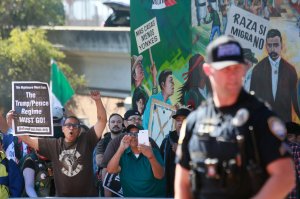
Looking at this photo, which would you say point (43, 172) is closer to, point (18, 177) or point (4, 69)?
point (18, 177)

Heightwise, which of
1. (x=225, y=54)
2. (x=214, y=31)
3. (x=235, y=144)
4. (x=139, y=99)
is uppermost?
(x=214, y=31)

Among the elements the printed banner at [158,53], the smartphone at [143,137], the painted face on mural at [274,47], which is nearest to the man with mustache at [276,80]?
the painted face on mural at [274,47]

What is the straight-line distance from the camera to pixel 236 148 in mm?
4434

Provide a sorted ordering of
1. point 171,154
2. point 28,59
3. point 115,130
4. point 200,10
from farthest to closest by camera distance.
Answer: point 28,59 < point 200,10 < point 115,130 < point 171,154

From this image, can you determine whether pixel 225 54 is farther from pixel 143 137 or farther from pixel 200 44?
pixel 200 44

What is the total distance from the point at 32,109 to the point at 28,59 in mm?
11872

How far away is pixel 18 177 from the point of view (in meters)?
8.84

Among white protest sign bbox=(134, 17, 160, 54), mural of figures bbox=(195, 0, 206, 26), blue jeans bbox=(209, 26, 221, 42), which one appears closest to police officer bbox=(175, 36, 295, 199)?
blue jeans bbox=(209, 26, 221, 42)

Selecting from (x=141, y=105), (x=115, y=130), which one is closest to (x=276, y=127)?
(x=115, y=130)

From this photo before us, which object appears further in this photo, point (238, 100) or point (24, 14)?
point (24, 14)

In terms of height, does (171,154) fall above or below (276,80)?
below

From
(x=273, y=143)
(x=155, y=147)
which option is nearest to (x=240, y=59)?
(x=273, y=143)

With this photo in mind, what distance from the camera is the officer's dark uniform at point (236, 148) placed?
4418mm

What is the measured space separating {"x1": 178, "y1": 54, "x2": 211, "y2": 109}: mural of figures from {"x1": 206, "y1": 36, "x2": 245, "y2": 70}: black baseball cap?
588 centimetres
